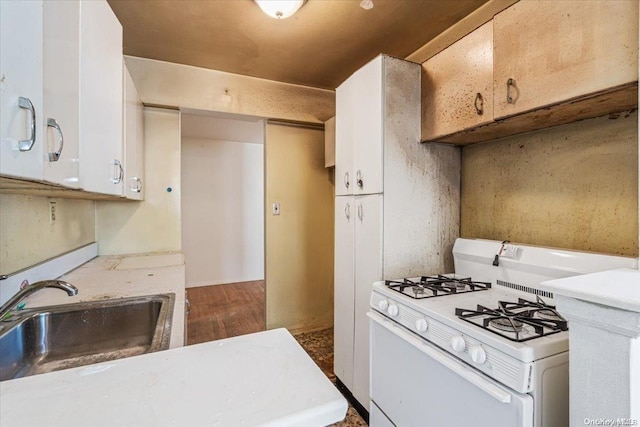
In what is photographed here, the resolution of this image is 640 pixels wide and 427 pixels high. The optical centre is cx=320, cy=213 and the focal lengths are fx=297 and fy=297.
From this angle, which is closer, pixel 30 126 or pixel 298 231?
pixel 30 126

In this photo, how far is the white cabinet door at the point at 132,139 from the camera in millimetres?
1759

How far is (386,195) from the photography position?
5.65 feet

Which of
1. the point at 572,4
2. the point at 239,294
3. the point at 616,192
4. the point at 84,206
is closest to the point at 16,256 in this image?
the point at 84,206

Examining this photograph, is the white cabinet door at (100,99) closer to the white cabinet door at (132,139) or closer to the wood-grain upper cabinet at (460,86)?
the white cabinet door at (132,139)

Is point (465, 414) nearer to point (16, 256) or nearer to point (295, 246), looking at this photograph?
point (16, 256)

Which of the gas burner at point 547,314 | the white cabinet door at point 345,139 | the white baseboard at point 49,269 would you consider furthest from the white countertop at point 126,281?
the gas burner at point 547,314

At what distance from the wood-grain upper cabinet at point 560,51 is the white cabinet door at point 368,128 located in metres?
0.60

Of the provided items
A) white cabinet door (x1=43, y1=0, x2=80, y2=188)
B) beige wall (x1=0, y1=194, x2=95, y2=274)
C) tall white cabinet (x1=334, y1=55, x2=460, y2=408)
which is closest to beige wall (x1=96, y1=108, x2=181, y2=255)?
beige wall (x1=0, y1=194, x2=95, y2=274)

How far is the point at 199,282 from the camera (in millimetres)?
4625

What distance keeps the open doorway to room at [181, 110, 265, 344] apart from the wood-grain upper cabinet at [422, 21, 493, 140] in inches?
107

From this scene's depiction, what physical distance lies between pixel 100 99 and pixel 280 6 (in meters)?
1.07

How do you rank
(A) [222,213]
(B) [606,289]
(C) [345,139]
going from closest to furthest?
1. (B) [606,289]
2. (C) [345,139]
3. (A) [222,213]

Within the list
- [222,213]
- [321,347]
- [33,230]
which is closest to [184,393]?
[33,230]

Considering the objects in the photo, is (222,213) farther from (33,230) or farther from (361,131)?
(361,131)
